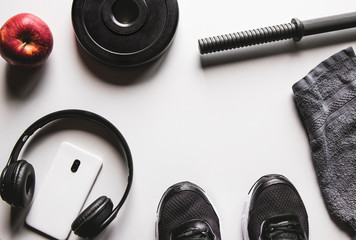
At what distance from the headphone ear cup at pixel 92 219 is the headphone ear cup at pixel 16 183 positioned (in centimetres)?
12

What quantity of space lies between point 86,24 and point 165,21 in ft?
0.56

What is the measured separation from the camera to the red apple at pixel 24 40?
2.57ft

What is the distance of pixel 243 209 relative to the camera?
854 mm

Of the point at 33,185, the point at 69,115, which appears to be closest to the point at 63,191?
the point at 33,185

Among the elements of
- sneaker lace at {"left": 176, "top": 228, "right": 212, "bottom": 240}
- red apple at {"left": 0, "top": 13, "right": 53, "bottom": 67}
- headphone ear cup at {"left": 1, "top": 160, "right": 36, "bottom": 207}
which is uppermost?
red apple at {"left": 0, "top": 13, "right": 53, "bottom": 67}

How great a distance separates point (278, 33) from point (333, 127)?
0.24 metres

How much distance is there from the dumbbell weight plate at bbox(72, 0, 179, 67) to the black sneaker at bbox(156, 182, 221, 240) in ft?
0.97

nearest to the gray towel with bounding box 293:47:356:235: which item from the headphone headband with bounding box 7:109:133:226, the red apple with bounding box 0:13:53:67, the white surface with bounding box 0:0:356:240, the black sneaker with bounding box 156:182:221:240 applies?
the white surface with bounding box 0:0:356:240

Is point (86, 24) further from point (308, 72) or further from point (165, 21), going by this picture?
point (308, 72)

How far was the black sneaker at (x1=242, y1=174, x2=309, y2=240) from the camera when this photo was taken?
0.82m

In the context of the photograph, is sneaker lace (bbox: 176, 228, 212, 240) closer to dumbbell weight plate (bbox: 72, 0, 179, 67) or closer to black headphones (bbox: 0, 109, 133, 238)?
black headphones (bbox: 0, 109, 133, 238)

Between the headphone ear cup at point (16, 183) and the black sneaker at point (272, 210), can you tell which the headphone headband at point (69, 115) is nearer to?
the headphone ear cup at point (16, 183)

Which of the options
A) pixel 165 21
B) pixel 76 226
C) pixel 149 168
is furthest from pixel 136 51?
pixel 76 226

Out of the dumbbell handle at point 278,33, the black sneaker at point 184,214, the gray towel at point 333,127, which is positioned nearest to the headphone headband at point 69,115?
the black sneaker at point 184,214
